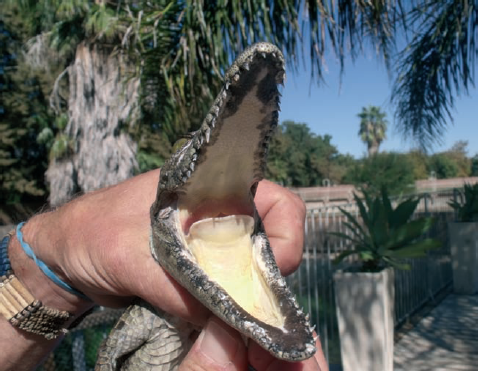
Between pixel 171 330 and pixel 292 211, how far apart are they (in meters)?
0.70

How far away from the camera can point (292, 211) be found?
72.7 inches

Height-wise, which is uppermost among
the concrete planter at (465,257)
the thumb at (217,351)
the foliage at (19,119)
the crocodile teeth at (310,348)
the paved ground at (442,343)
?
the foliage at (19,119)

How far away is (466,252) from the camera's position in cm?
858

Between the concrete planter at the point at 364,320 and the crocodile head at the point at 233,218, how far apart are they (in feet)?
12.1

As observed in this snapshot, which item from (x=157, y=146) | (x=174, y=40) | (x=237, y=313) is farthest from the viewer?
(x=157, y=146)

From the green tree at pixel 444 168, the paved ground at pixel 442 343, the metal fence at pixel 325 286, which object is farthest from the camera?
the green tree at pixel 444 168

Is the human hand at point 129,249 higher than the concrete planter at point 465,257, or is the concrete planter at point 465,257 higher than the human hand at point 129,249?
the human hand at point 129,249

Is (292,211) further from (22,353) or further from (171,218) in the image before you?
(22,353)

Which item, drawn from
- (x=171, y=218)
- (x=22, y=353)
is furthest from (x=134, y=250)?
(x=22, y=353)

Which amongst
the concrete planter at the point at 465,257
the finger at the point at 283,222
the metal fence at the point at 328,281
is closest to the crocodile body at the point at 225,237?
the finger at the point at 283,222

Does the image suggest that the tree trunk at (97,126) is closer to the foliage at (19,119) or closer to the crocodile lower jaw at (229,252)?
the crocodile lower jaw at (229,252)

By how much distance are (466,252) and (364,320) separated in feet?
15.7

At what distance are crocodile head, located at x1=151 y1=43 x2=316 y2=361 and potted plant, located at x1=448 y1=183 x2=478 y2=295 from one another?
825 cm

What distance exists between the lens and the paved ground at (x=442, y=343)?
17.5ft
